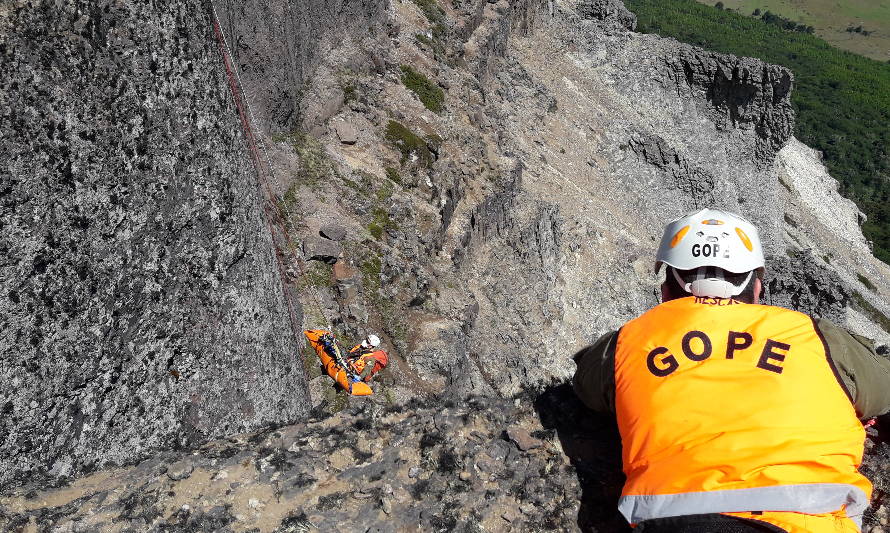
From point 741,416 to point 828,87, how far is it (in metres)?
153

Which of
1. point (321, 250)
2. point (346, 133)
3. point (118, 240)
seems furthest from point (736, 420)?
point (346, 133)

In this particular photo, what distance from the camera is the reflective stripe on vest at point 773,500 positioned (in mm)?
3562

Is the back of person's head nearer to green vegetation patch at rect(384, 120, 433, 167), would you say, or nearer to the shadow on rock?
the shadow on rock

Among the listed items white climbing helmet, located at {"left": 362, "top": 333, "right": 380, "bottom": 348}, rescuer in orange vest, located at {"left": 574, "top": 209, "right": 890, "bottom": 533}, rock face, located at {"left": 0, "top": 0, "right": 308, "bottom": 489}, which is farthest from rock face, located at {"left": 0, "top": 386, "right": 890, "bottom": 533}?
white climbing helmet, located at {"left": 362, "top": 333, "right": 380, "bottom": 348}

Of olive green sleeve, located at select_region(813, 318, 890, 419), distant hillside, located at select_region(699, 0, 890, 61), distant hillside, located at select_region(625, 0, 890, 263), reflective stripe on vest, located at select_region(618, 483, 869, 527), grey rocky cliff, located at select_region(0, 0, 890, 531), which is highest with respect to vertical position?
olive green sleeve, located at select_region(813, 318, 890, 419)

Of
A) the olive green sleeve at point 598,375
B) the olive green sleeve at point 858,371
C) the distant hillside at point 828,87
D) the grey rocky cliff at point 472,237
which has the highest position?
the olive green sleeve at point 858,371

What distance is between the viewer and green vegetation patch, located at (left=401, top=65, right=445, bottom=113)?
2288cm

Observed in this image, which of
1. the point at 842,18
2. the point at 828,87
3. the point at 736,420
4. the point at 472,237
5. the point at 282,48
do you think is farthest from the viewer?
the point at 842,18

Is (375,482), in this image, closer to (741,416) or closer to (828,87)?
(741,416)

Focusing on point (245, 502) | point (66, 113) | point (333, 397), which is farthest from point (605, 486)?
point (333, 397)

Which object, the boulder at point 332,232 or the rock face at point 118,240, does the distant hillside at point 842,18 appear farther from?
the rock face at point 118,240

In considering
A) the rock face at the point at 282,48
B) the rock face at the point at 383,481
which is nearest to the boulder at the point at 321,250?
the rock face at the point at 282,48

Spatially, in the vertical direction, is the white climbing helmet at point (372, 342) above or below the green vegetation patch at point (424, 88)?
below

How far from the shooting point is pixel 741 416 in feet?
12.1
